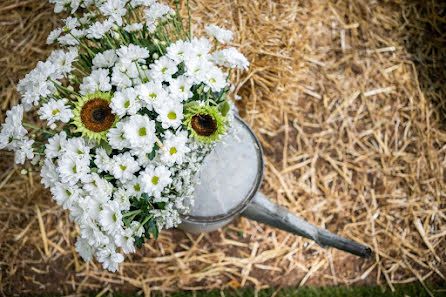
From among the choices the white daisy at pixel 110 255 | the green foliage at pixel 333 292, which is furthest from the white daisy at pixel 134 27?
the green foliage at pixel 333 292

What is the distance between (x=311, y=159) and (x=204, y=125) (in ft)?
3.60

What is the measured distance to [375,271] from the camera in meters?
1.73

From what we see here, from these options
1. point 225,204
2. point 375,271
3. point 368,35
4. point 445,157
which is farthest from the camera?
point 368,35

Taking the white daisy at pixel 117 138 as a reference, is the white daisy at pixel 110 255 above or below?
below

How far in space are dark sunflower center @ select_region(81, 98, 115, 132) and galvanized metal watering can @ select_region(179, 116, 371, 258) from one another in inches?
14.0

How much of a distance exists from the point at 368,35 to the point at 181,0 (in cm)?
108

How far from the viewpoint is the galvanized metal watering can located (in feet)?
3.72

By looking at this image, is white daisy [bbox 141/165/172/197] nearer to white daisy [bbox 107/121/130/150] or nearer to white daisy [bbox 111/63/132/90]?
white daisy [bbox 107/121/130/150]

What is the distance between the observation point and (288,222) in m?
1.25

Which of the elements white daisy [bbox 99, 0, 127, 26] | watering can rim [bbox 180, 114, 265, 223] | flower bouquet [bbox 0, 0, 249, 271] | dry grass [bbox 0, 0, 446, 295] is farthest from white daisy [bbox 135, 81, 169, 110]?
dry grass [bbox 0, 0, 446, 295]

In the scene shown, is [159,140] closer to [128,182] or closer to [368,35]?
[128,182]

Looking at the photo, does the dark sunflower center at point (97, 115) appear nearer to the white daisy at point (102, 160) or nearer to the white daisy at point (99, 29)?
the white daisy at point (102, 160)

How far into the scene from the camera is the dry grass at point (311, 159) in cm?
163

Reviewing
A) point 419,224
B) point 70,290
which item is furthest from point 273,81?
point 70,290
